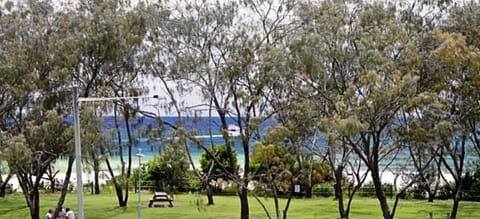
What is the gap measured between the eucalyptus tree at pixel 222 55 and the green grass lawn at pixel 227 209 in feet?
14.3

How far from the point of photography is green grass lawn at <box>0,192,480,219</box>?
3103 centimetres

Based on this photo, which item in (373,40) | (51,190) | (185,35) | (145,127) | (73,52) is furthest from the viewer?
(51,190)

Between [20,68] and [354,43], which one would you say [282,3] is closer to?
[354,43]

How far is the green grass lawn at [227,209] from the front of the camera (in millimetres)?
31031

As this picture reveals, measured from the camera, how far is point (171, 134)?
2814 cm

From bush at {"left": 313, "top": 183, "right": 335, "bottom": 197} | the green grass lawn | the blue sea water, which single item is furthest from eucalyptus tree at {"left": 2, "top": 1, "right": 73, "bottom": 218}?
bush at {"left": 313, "top": 183, "right": 335, "bottom": 197}

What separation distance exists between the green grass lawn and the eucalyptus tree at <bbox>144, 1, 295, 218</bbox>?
14.3 ft

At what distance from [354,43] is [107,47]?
843 centimetres

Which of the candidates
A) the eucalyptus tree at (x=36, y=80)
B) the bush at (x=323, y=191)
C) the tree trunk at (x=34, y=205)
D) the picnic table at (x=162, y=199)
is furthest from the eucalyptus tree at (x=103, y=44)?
the bush at (x=323, y=191)

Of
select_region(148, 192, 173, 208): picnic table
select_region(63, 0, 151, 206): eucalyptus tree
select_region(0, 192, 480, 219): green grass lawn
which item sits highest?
select_region(63, 0, 151, 206): eucalyptus tree

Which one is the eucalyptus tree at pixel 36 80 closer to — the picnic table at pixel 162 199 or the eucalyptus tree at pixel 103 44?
the eucalyptus tree at pixel 103 44

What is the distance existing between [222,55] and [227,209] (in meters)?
8.60

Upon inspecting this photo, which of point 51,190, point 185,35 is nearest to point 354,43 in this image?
point 185,35

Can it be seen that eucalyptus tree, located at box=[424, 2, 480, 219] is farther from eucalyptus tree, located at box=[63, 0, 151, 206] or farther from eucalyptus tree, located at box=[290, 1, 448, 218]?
eucalyptus tree, located at box=[63, 0, 151, 206]
